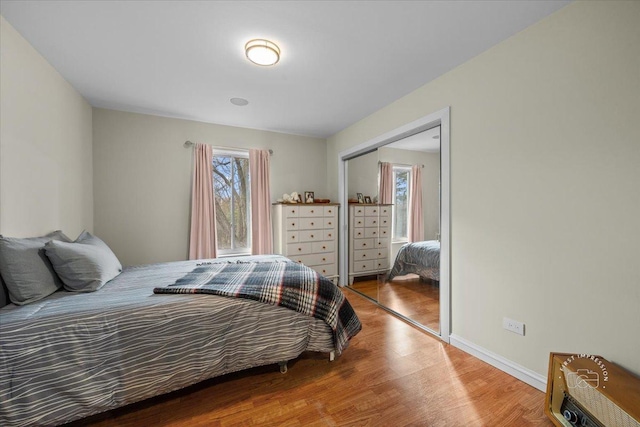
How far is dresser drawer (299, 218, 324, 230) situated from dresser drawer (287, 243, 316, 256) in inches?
10.2

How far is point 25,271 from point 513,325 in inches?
130

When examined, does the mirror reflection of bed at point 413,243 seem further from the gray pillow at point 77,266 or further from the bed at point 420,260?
the gray pillow at point 77,266

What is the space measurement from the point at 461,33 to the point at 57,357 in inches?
127

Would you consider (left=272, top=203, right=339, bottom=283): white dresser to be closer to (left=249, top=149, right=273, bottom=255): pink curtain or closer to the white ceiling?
(left=249, top=149, right=273, bottom=255): pink curtain

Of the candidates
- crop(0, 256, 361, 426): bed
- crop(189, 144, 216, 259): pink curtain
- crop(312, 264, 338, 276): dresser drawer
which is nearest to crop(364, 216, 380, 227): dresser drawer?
crop(312, 264, 338, 276): dresser drawer

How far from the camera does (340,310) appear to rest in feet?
6.97

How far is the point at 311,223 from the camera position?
402 cm

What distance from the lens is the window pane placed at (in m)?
2.96

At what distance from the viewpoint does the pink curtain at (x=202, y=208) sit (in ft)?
11.9

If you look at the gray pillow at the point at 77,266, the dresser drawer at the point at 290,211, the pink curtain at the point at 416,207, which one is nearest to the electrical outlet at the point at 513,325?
the pink curtain at the point at 416,207

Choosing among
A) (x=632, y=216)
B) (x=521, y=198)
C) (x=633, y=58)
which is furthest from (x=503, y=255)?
(x=633, y=58)

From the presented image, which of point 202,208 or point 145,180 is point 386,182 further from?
point 145,180

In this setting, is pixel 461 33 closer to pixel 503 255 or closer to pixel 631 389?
pixel 503 255

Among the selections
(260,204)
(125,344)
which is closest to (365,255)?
(260,204)
